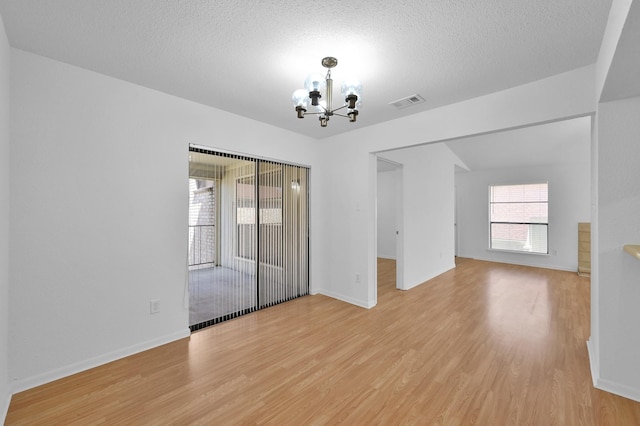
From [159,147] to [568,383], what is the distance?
4155 mm

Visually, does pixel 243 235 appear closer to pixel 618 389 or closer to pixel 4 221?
pixel 4 221

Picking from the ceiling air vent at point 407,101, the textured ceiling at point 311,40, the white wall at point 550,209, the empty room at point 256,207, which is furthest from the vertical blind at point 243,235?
the white wall at point 550,209

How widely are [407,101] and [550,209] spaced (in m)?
5.70

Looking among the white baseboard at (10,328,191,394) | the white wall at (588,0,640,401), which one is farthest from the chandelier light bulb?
the white baseboard at (10,328,191,394)

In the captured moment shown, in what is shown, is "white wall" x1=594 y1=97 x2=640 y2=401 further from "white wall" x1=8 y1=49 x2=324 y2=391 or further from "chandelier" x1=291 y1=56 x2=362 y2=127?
"white wall" x1=8 y1=49 x2=324 y2=391

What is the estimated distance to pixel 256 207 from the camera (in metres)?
3.63

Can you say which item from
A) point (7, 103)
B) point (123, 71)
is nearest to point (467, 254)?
point (123, 71)

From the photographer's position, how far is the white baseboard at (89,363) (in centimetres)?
202

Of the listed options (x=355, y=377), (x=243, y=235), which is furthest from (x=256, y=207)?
(x=355, y=377)

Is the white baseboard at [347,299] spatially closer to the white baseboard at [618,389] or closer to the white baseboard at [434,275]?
the white baseboard at [434,275]

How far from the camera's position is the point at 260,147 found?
11.9 ft

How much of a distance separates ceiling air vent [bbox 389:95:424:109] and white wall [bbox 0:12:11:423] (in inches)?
124

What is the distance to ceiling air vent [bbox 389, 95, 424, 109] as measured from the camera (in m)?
2.79

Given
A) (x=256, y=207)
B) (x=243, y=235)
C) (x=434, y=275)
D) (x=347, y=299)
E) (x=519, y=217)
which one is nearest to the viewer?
(x=243, y=235)
